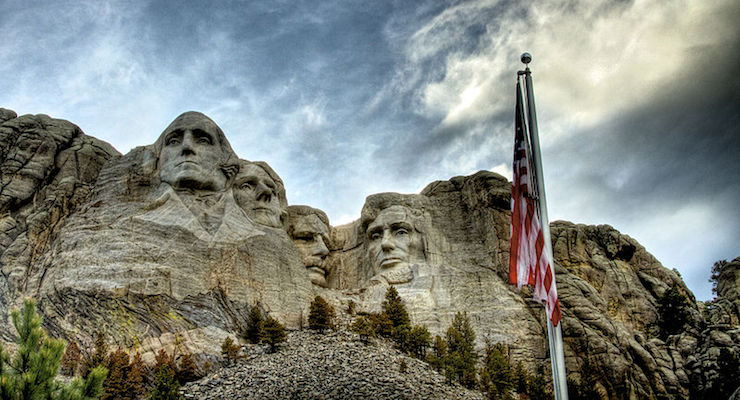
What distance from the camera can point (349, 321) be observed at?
19797 millimetres

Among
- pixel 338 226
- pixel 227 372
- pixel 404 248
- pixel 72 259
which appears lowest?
pixel 227 372

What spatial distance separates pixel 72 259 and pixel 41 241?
1.85 metres

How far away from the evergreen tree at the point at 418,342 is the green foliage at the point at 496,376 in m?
1.50

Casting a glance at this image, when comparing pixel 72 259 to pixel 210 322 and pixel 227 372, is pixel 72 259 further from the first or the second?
pixel 227 372

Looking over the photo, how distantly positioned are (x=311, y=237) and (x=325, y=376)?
897 centimetres

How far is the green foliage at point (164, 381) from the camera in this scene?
545 inches

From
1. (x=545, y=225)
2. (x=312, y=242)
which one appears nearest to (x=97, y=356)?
(x=545, y=225)

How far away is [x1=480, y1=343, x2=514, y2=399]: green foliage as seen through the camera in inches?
662

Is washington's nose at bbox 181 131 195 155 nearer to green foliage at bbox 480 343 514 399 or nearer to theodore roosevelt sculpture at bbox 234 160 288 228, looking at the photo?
theodore roosevelt sculpture at bbox 234 160 288 228

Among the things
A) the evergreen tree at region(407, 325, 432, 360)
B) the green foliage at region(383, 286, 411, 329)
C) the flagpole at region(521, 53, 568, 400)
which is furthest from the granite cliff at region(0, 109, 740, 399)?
the flagpole at region(521, 53, 568, 400)

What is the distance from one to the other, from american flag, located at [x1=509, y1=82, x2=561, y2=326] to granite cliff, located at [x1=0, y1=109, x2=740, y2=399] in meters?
6.85

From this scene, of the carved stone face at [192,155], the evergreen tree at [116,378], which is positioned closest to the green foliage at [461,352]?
the evergreen tree at [116,378]

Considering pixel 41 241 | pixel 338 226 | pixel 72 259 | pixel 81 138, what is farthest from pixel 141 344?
pixel 338 226

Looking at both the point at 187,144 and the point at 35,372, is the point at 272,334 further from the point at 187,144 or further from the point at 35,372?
the point at 35,372
